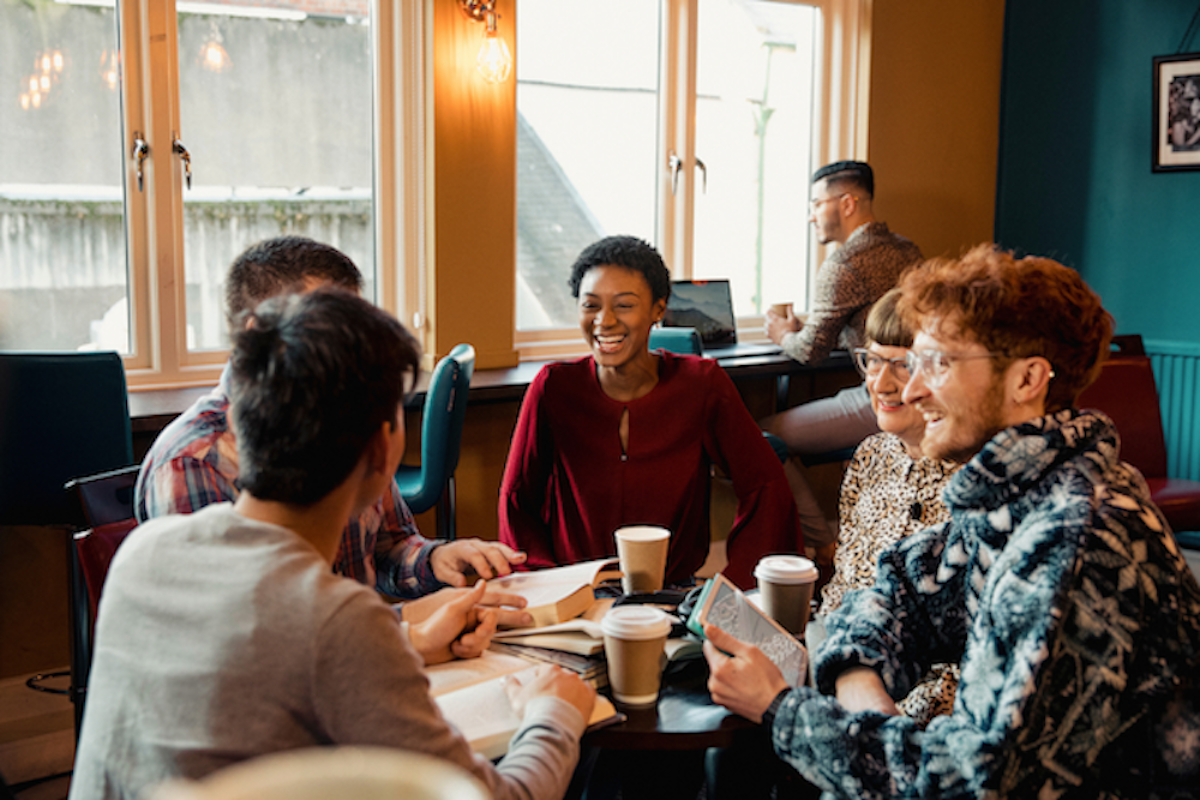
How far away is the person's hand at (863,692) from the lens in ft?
4.33

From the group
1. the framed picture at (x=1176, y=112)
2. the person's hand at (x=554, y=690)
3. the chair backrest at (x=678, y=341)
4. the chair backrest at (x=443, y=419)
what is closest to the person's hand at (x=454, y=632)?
the person's hand at (x=554, y=690)

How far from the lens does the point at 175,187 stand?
326 cm

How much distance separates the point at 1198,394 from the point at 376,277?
344 cm

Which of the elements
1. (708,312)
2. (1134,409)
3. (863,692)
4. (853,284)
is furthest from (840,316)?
(863,692)

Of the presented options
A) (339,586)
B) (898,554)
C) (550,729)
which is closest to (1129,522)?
(898,554)

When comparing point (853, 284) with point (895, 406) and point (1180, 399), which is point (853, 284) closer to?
point (1180, 399)

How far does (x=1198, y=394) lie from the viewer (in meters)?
4.52

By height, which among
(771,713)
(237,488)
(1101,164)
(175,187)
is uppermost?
(1101,164)

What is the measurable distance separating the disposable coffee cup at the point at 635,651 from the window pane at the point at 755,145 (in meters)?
3.27

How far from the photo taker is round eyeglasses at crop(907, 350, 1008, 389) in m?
1.32

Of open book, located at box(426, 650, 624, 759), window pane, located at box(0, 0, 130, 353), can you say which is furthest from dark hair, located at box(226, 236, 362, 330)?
window pane, located at box(0, 0, 130, 353)

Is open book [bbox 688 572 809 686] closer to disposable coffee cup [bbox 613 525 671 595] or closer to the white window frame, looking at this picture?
disposable coffee cup [bbox 613 525 671 595]

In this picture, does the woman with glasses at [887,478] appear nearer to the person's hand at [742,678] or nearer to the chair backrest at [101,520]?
the person's hand at [742,678]

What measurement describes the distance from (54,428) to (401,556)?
1.18 meters
